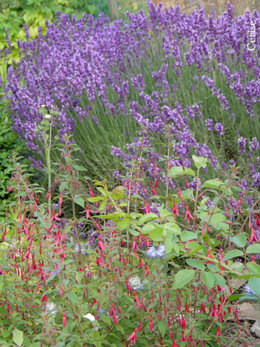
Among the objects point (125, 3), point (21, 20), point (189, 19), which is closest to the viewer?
point (189, 19)

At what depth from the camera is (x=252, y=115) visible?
3.57 metres

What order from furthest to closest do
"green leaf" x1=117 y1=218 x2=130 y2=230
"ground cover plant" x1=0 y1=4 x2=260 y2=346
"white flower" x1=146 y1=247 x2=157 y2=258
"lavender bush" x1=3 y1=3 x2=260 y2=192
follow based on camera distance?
"lavender bush" x1=3 y1=3 x2=260 y2=192 → "white flower" x1=146 y1=247 x2=157 y2=258 → "ground cover plant" x1=0 y1=4 x2=260 y2=346 → "green leaf" x1=117 y1=218 x2=130 y2=230

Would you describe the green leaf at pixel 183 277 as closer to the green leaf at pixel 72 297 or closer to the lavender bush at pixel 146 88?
the green leaf at pixel 72 297

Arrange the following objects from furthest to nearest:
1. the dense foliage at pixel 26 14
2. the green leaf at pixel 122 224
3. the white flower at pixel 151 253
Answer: the dense foliage at pixel 26 14 < the white flower at pixel 151 253 < the green leaf at pixel 122 224

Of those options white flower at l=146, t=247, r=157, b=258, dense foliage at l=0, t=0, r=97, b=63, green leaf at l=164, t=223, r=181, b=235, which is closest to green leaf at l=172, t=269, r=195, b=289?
green leaf at l=164, t=223, r=181, b=235

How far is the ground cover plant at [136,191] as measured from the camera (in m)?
1.72

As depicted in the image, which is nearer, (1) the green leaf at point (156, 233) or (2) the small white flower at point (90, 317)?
(1) the green leaf at point (156, 233)

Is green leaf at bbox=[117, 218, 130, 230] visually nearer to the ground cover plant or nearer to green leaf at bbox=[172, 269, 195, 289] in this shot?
the ground cover plant

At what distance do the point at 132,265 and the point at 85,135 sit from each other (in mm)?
2549

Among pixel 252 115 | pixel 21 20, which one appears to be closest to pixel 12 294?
pixel 252 115

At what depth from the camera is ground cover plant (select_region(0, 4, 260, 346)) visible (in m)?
1.72

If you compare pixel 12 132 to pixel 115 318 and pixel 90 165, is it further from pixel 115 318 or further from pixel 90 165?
pixel 115 318

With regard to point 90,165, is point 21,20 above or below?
above

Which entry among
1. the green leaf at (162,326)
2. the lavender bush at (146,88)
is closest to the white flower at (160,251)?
the green leaf at (162,326)
